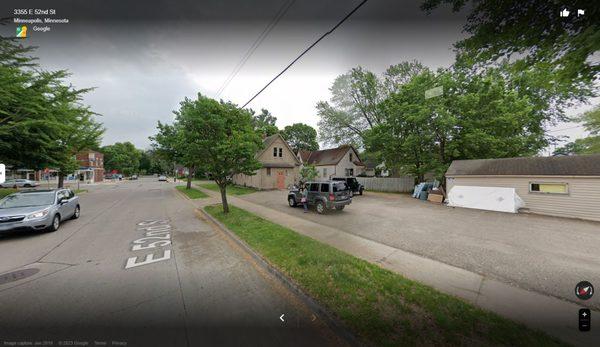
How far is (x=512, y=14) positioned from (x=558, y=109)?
88.1 ft

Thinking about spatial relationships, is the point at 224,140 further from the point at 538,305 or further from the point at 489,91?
the point at 489,91

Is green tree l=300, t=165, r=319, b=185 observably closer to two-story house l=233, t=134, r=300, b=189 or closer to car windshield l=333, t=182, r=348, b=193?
two-story house l=233, t=134, r=300, b=189

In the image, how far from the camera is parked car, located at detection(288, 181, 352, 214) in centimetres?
1070

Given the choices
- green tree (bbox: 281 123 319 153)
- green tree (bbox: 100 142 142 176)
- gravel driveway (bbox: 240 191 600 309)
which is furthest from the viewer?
green tree (bbox: 100 142 142 176)

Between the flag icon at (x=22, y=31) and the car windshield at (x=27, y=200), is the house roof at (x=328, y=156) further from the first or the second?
the flag icon at (x=22, y=31)

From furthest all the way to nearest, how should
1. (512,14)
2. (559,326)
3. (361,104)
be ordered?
(361,104) < (512,14) < (559,326)

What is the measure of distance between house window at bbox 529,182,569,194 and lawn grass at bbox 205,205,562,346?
13275 mm

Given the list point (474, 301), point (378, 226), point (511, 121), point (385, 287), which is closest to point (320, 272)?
point (385, 287)

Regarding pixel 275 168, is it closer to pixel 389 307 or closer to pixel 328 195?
pixel 328 195

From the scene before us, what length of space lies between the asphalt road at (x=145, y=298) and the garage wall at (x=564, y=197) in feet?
50.0

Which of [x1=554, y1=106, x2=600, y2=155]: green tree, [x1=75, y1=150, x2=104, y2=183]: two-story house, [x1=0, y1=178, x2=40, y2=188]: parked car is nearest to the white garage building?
[x1=554, y1=106, x2=600, y2=155]: green tree

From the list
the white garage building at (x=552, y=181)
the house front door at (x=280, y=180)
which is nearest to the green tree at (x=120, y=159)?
the house front door at (x=280, y=180)

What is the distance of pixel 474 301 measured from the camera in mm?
3432

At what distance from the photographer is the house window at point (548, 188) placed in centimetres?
1060
